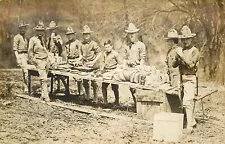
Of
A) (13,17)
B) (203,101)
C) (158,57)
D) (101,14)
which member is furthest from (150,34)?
(13,17)

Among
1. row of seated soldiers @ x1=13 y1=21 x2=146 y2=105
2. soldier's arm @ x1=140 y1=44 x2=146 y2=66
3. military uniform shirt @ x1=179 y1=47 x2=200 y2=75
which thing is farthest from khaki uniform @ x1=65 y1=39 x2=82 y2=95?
military uniform shirt @ x1=179 y1=47 x2=200 y2=75

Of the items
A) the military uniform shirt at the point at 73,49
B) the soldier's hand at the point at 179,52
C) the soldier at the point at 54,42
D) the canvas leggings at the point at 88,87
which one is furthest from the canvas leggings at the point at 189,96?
the soldier at the point at 54,42

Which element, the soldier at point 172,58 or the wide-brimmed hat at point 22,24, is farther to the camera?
the wide-brimmed hat at point 22,24

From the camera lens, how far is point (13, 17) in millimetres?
2336

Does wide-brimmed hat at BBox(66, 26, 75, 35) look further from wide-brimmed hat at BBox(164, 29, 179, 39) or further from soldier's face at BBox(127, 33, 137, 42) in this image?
wide-brimmed hat at BBox(164, 29, 179, 39)

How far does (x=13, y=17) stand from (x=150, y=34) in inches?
29.4

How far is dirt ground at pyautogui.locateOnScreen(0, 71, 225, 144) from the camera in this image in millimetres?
2168

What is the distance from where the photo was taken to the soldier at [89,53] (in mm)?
2256

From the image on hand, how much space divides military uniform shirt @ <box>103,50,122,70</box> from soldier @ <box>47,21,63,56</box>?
0.25 metres

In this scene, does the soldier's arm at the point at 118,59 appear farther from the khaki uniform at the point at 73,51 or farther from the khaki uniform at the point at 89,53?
the khaki uniform at the point at 73,51

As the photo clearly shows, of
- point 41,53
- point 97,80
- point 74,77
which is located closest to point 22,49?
point 41,53

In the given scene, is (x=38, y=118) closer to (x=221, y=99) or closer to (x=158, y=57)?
(x=158, y=57)

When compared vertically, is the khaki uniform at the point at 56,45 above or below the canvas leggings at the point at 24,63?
above

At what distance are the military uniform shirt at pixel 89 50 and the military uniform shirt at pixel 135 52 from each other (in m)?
0.15
